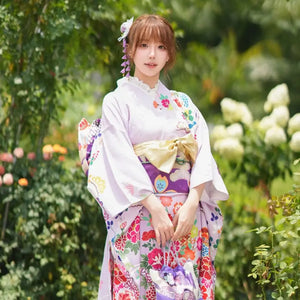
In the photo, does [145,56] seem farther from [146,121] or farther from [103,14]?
[103,14]

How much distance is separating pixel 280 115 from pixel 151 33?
1657 mm

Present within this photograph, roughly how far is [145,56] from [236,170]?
1898 millimetres

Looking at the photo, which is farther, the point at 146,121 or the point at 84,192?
the point at 84,192

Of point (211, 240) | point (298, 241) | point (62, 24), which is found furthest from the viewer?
point (62, 24)

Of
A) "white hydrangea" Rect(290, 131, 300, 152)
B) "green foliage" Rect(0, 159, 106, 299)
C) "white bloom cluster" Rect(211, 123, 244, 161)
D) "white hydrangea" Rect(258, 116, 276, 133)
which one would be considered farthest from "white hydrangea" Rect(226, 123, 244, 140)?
"green foliage" Rect(0, 159, 106, 299)

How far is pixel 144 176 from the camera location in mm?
2885

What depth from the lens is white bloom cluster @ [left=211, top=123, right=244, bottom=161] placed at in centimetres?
450

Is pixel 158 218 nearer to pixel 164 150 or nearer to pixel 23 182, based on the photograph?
pixel 164 150

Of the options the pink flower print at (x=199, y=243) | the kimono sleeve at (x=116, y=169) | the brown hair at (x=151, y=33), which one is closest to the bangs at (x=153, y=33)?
the brown hair at (x=151, y=33)

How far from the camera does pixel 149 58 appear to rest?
2.97 meters

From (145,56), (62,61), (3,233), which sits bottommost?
(3,233)

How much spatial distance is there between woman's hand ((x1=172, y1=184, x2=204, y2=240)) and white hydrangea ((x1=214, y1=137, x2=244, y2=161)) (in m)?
1.55

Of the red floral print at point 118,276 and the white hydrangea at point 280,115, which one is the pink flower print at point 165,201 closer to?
the red floral print at point 118,276

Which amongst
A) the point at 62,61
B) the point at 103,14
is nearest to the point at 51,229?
the point at 62,61
